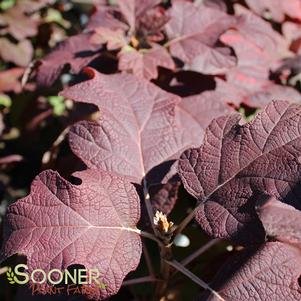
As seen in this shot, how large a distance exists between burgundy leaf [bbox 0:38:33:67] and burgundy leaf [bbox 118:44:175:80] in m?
0.69

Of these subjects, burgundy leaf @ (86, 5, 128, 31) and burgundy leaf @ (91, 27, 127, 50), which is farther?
burgundy leaf @ (86, 5, 128, 31)

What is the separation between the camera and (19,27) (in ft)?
6.72

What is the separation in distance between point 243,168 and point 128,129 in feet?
1.10

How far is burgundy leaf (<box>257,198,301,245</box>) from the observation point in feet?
3.46

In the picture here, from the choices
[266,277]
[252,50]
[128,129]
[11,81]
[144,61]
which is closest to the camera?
[266,277]

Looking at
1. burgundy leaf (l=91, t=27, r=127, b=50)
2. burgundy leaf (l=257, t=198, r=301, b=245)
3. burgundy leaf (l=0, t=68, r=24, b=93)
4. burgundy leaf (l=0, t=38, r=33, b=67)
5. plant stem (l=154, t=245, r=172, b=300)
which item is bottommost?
burgundy leaf (l=0, t=68, r=24, b=93)

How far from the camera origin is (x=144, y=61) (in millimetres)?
1434

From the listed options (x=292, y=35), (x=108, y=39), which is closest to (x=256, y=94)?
(x=292, y=35)

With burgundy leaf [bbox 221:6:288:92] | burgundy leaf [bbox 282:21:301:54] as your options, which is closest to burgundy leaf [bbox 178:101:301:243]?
burgundy leaf [bbox 221:6:288:92]

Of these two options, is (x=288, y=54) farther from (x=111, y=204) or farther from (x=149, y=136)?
(x=111, y=204)

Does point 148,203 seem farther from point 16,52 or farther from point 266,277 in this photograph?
point 16,52

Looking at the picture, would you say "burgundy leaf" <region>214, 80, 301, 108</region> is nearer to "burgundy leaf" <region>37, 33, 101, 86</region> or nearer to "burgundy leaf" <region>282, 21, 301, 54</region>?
"burgundy leaf" <region>282, 21, 301, 54</region>

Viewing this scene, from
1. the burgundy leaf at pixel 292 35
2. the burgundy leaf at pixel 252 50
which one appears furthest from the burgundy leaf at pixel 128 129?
the burgundy leaf at pixel 292 35

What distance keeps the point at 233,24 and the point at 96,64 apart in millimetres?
411
